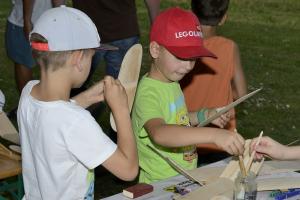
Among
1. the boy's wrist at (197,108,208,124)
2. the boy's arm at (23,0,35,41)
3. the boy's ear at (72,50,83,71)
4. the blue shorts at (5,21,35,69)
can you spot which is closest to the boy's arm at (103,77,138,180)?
the boy's ear at (72,50,83,71)

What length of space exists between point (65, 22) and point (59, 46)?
10 cm

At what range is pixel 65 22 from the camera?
2.44 m

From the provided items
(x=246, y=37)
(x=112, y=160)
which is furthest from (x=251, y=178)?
(x=246, y=37)

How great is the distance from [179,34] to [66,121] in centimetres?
92

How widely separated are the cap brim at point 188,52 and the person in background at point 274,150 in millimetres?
470

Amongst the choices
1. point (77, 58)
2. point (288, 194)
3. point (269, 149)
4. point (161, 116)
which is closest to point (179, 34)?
point (161, 116)

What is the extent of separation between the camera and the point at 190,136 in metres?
2.73

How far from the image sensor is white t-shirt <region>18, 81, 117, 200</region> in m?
2.36

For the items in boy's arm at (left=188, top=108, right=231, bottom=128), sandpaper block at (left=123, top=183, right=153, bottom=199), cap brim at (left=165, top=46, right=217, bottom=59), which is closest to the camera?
sandpaper block at (left=123, top=183, right=153, bottom=199)

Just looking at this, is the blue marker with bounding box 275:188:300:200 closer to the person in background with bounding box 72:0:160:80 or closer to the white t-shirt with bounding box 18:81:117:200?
the white t-shirt with bounding box 18:81:117:200

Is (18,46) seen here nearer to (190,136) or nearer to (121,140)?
(190,136)

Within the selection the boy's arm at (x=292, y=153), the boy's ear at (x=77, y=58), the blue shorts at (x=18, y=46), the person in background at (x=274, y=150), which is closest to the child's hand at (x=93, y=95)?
the boy's ear at (x=77, y=58)

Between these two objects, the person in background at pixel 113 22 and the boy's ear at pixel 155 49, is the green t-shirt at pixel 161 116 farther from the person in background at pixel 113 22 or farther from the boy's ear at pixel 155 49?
the person in background at pixel 113 22

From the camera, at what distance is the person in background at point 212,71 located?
12.3 ft
